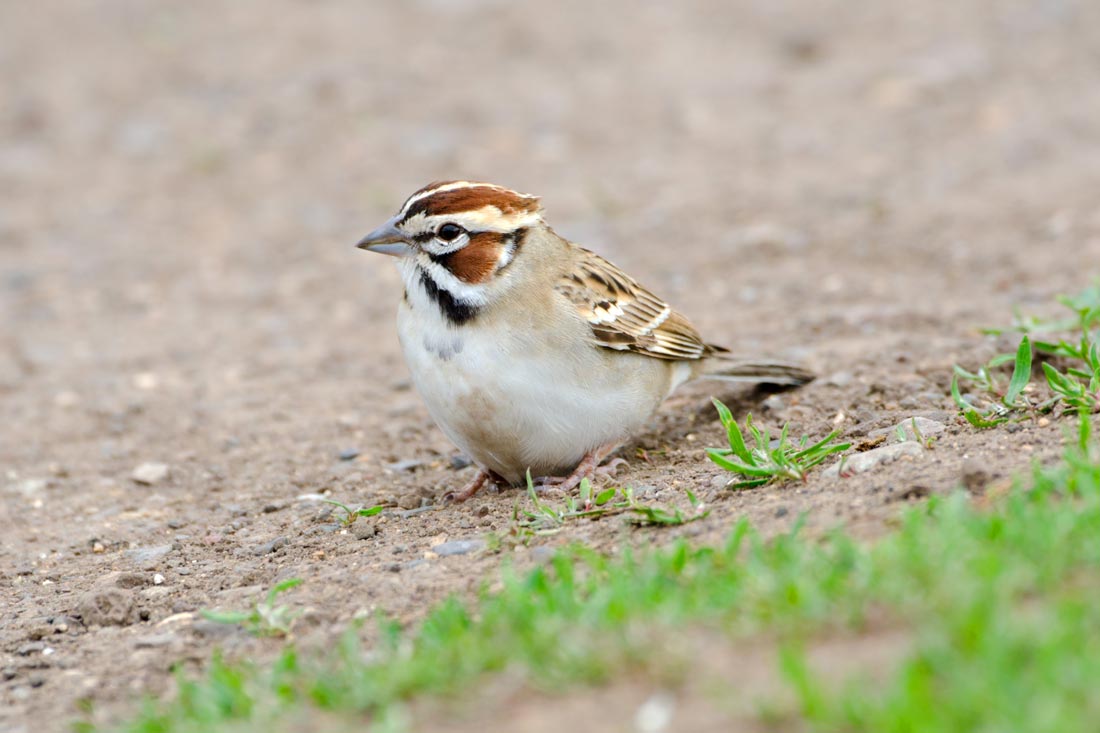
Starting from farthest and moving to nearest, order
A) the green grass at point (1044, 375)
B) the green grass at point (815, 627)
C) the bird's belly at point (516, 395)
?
the bird's belly at point (516, 395) → the green grass at point (1044, 375) → the green grass at point (815, 627)

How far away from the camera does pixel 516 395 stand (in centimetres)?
605

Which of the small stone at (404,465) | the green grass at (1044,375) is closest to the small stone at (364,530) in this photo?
the small stone at (404,465)

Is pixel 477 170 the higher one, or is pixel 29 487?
pixel 477 170

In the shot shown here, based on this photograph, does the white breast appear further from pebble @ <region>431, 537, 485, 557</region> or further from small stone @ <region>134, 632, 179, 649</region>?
small stone @ <region>134, 632, 179, 649</region>

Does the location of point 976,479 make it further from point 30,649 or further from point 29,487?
point 29,487

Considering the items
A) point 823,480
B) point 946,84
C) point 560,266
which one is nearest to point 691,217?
point 946,84

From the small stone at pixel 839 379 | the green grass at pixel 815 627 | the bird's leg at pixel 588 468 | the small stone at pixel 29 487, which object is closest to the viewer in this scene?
the green grass at pixel 815 627

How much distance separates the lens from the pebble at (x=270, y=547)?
6.17 m

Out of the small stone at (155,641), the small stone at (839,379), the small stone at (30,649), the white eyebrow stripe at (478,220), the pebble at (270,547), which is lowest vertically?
the small stone at (30,649)

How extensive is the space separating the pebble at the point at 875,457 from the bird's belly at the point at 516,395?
1256 millimetres

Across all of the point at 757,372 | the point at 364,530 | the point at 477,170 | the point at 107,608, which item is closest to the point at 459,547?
the point at 364,530

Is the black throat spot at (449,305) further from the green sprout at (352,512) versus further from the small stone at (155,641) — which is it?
the small stone at (155,641)

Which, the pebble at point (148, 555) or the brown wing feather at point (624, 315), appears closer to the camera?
the pebble at point (148, 555)

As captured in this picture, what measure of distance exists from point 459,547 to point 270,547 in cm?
116
